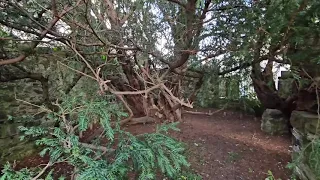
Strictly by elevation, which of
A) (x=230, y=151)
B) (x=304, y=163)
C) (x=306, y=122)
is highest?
(x=306, y=122)

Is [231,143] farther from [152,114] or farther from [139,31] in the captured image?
[139,31]

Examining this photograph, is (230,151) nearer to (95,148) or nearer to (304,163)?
(304,163)

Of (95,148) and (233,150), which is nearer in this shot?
(95,148)

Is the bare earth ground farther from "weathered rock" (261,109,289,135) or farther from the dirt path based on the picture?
"weathered rock" (261,109,289,135)

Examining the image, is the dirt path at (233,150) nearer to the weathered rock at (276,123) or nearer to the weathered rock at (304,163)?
the weathered rock at (276,123)

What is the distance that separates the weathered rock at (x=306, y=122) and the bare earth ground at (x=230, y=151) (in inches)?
33.8

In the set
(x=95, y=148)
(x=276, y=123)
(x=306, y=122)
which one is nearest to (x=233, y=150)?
(x=276, y=123)

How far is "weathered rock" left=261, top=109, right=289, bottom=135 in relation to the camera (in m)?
4.59

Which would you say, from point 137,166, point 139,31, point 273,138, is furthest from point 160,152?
point 273,138

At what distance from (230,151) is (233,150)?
0.25ft

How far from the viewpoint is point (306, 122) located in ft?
7.77

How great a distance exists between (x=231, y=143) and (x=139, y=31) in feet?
8.04

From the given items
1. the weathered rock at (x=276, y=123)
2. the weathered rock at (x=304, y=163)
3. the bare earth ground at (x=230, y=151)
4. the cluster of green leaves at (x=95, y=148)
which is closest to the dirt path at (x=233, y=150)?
the bare earth ground at (x=230, y=151)

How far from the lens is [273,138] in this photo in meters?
4.44
